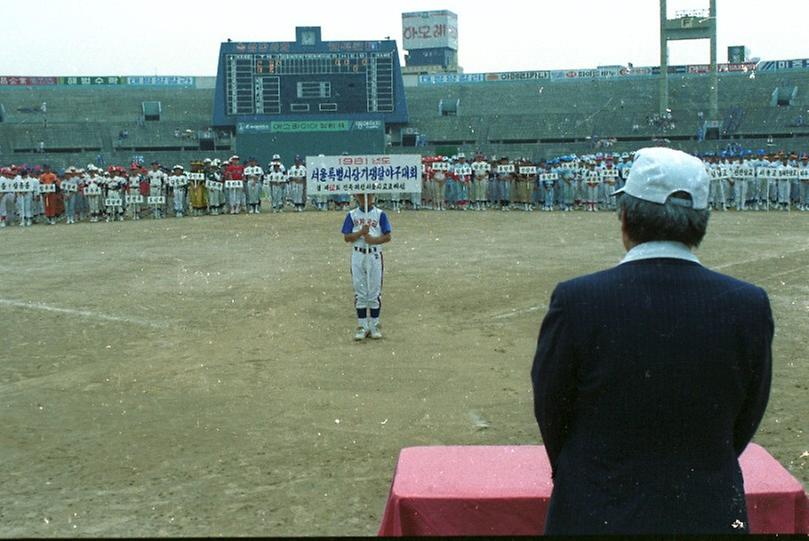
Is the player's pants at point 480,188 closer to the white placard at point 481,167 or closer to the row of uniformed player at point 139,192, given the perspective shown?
the white placard at point 481,167

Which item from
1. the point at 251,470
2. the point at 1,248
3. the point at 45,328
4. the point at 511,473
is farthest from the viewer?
the point at 1,248

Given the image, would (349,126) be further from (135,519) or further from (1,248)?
(135,519)

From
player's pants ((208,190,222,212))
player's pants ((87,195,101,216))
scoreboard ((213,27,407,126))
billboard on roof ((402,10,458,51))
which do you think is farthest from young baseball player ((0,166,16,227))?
billboard on roof ((402,10,458,51))

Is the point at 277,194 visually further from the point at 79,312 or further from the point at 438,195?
the point at 79,312

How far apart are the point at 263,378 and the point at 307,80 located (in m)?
31.7

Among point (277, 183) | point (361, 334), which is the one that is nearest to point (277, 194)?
point (277, 183)

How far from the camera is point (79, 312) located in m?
13.8

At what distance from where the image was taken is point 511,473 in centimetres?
475

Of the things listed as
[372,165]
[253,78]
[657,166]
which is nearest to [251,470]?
[657,166]

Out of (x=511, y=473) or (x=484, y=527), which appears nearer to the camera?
(x=484, y=527)

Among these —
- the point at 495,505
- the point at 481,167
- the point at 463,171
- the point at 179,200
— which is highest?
the point at 481,167

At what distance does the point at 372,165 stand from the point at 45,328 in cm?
489

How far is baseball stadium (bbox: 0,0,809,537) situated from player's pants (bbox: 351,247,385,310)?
18cm

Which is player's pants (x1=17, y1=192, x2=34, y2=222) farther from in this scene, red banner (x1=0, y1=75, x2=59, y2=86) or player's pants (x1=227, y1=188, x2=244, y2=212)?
red banner (x1=0, y1=75, x2=59, y2=86)
